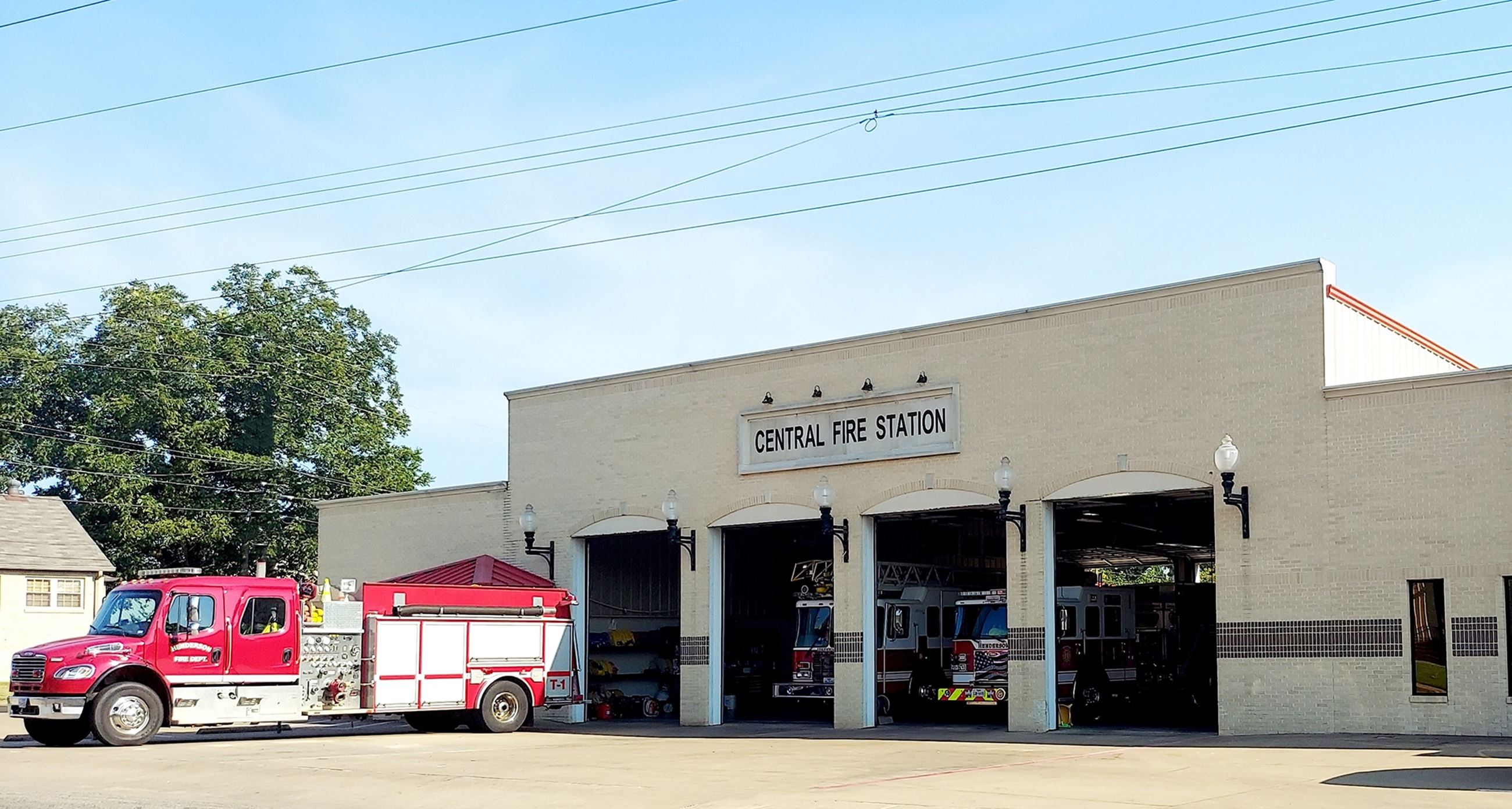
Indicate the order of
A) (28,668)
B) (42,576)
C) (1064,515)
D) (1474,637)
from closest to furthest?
(1474,637)
(28,668)
(1064,515)
(42,576)

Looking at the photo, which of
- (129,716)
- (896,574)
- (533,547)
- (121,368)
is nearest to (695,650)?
(896,574)

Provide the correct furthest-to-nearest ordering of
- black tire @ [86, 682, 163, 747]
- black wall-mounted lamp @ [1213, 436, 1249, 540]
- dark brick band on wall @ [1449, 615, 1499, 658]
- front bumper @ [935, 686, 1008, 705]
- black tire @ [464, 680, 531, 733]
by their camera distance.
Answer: front bumper @ [935, 686, 1008, 705] < black tire @ [464, 680, 531, 733] < black tire @ [86, 682, 163, 747] < black wall-mounted lamp @ [1213, 436, 1249, 540] < dark brick band on wall @ [1449, 615, 1499, 658]

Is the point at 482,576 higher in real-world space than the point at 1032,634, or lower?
higher

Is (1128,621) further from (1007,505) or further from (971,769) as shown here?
(971,769)

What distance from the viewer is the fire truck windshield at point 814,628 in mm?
31859

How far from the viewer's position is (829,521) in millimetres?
28328

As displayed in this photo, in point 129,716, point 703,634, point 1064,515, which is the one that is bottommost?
point 129,716

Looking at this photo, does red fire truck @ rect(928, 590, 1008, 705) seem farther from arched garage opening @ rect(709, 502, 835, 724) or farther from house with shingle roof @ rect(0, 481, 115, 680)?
house with shingle roof @ rect(0, 481, 115, 680)

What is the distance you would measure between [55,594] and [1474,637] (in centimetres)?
4117

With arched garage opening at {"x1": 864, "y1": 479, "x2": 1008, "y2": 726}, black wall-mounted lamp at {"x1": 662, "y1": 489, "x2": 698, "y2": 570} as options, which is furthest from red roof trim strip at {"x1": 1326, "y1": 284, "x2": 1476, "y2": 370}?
black wall-mounted lamp at {"x1": 662, "y1": 489, "x2": 698, "y2": 570}

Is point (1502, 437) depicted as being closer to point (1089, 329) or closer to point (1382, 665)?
point (1382, 665)

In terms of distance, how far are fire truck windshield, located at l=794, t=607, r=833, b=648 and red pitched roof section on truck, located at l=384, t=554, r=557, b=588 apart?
5.31 metres

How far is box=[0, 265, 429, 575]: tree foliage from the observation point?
188 feet

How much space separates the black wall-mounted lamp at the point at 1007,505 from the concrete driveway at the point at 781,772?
3290mm
